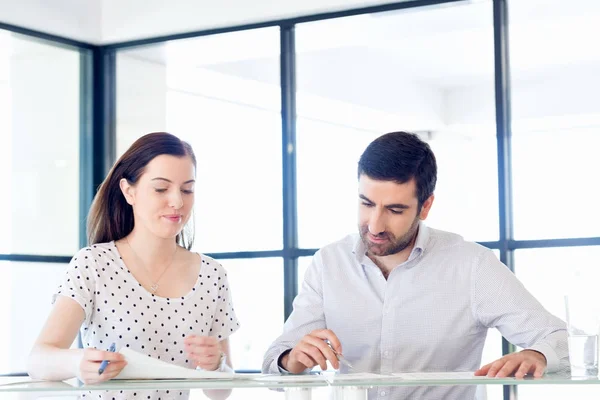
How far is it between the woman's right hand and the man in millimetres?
618

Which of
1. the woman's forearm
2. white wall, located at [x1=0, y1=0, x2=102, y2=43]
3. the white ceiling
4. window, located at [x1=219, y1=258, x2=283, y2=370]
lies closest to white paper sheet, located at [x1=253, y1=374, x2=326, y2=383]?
the woman's forearm

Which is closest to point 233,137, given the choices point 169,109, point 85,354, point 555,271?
point 169,109

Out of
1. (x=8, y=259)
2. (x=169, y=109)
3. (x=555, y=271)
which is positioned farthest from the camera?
(x=169, y=109)

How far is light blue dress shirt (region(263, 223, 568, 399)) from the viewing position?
2590 mm

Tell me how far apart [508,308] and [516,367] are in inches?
25.1

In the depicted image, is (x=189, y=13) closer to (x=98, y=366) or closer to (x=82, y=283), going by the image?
(x=82, y=283)

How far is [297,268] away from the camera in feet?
14.0

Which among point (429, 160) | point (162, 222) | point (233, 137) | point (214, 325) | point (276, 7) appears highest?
point (276, 7)

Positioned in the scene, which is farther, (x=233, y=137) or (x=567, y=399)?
(x=233, y=137)

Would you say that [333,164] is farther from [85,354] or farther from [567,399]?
[85,354]

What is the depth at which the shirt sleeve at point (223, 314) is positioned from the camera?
2.79 m

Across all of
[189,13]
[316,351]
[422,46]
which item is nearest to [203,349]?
[316,351]

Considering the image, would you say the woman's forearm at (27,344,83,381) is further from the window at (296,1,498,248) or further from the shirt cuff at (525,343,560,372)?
the window at (296,1,498,248)

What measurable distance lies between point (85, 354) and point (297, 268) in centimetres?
235
